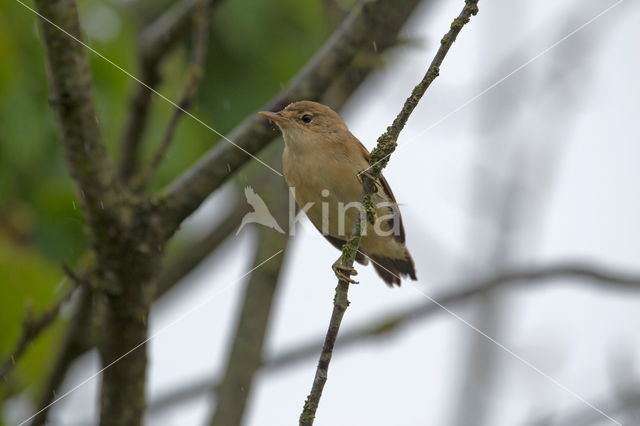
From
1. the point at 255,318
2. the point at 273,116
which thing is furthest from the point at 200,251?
the point at 273,116

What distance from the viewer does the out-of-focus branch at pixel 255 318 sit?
486 centimetres

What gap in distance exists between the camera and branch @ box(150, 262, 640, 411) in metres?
5.20

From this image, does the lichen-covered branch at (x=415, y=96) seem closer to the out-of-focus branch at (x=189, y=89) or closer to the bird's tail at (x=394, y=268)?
the out-of-focus branch at (x=189, y=89)

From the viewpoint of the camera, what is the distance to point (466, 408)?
645cm

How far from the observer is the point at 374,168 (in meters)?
2.66

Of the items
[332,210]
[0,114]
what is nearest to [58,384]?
[0,114]

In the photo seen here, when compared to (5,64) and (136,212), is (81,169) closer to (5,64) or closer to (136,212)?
(136,212)

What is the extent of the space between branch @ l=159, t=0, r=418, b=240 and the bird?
Result: 46.5 inches

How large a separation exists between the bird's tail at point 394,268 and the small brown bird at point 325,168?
535mm

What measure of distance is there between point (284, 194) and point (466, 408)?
90.9 inches

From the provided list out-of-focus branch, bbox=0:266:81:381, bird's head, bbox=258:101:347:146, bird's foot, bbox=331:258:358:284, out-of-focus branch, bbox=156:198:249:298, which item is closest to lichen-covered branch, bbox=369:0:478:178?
bird's foot, bbox=331:258:358:284

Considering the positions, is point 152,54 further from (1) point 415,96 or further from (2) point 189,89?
(1) point 415,96

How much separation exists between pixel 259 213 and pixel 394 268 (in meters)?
0.84
